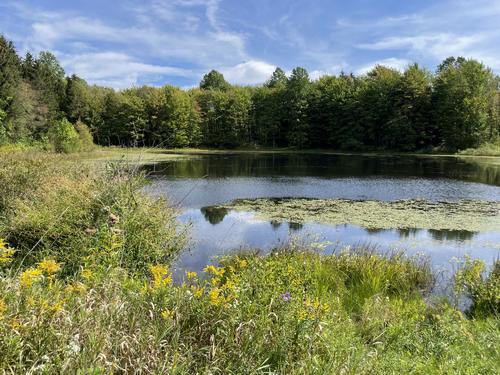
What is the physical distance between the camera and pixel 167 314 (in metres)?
2.95

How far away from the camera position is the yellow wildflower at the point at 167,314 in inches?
115

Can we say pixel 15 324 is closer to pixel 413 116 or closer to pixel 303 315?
pixel 303 315

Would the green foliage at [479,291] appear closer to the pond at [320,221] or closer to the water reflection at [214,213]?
the pond at [320,221]

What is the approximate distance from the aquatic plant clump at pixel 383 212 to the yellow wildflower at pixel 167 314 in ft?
32.6

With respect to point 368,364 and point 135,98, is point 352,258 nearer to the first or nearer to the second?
point 368,364

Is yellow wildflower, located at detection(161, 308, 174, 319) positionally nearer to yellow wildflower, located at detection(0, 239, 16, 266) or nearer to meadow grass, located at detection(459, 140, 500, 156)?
yellow wildflower, located at detection(0, 239, 16, 266)

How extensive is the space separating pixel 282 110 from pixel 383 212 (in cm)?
4891

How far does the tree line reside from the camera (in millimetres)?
42969

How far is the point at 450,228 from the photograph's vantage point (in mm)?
11922

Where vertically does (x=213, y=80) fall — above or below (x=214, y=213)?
above

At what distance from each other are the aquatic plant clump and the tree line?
25.8 metres

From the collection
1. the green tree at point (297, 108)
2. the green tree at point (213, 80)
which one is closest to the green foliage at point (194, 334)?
the green tree at point (297, 108)

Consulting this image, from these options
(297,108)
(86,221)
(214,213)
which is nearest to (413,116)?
(297,108)

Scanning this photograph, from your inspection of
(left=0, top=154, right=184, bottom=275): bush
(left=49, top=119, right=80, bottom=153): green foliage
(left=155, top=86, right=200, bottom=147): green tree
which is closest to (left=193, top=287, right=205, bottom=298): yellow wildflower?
(left=0, top=154, right=184, bottom=275): bush
